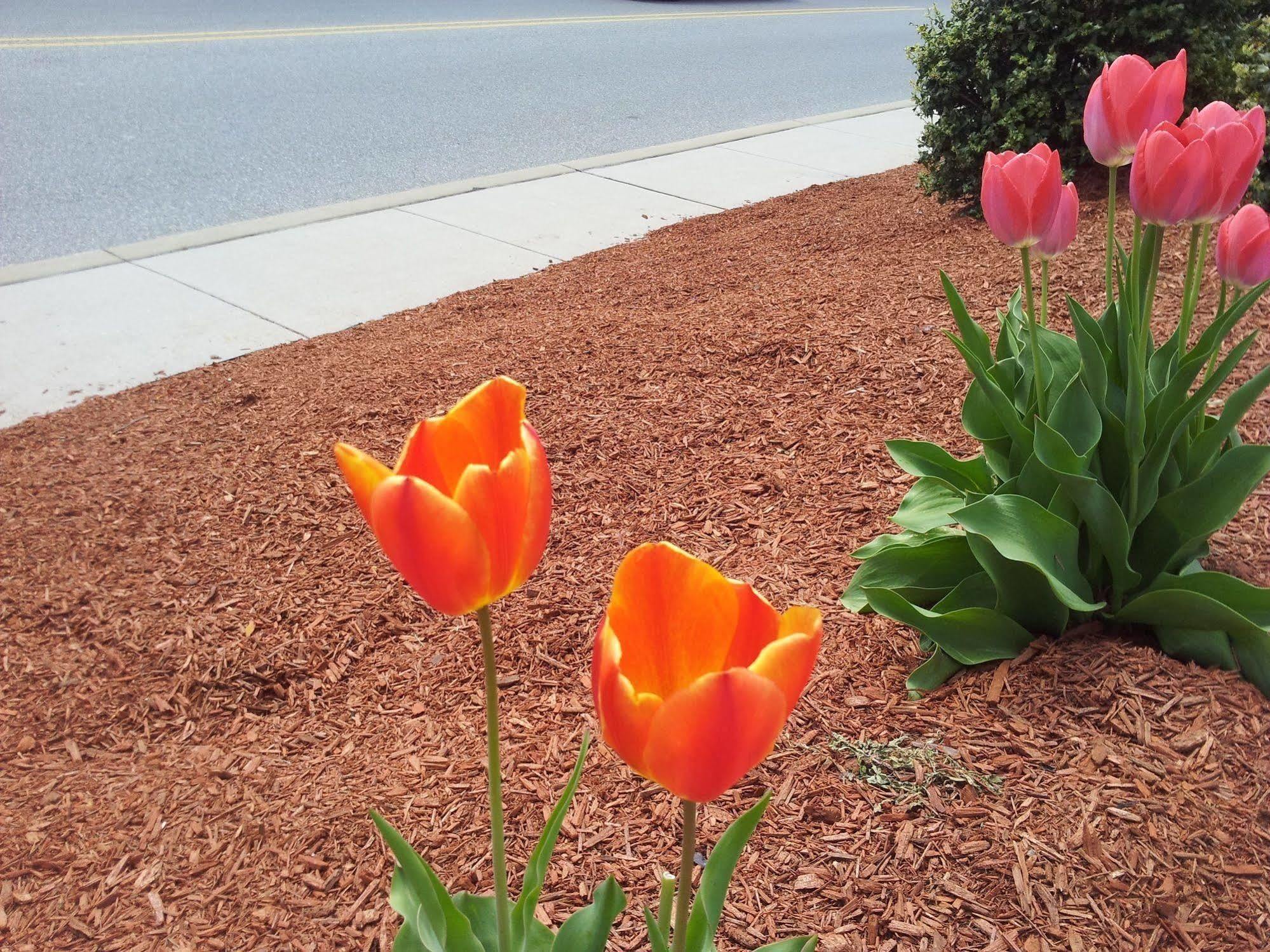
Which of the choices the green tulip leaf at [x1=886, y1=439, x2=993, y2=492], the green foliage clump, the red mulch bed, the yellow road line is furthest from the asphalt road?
the green tulip leaf at [x1=886, y1=439, x2=993, y2=492]

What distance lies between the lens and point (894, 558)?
2.45 m

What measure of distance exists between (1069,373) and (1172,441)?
1.11 feet

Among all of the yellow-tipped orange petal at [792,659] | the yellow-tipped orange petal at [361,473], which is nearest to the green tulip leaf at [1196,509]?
the yellow-tipped orange petal at [792,659]

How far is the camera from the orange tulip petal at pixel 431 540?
37.2 inches

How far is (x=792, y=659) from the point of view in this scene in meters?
0.94

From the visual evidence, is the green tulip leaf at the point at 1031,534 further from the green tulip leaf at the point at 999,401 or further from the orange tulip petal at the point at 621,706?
the orange tulip petal at the point at 621,706

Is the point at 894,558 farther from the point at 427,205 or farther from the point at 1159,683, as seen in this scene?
the point at 427,205

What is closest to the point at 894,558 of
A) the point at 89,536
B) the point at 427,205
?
the point at 89,536

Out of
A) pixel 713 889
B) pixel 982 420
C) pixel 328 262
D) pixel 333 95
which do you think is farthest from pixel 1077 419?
pixel 333 95

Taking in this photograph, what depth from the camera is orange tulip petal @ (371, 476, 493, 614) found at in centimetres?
95

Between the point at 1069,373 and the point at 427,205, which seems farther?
the point at 427,205

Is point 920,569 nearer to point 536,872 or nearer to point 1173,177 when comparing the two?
point 1173,177

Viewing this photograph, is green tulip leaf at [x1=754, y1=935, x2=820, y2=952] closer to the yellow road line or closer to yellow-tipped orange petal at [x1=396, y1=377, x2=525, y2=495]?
yellow-tipped orange petal at [x1=396, y1=377, x2=525, y2=495]

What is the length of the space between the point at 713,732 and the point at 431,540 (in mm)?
297
